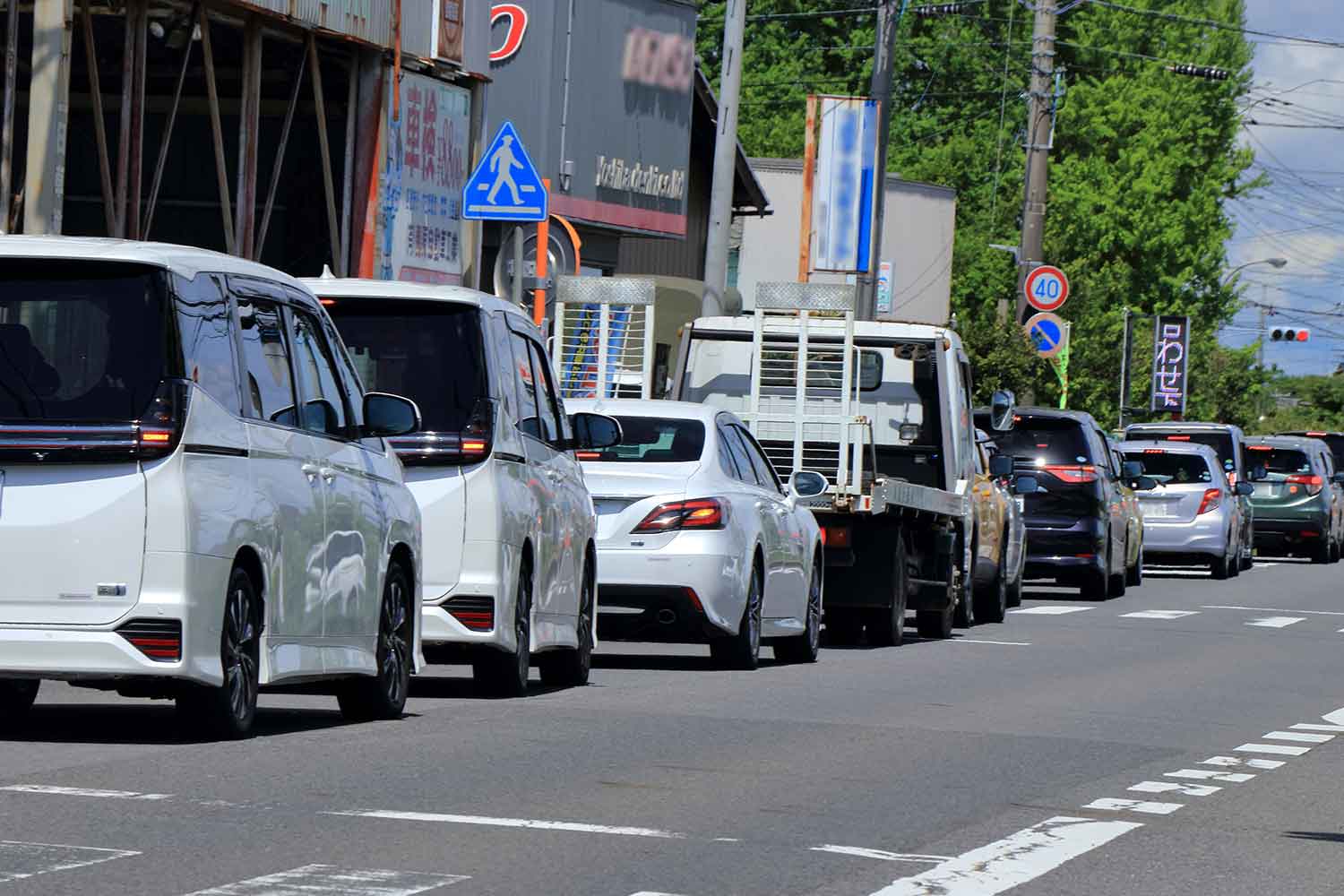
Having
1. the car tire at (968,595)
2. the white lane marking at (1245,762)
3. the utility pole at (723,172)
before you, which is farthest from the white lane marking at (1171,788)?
the utility pole at (723,172)

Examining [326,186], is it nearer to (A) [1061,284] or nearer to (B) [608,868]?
(B) [608,868]

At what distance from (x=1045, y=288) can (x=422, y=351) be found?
108 feet

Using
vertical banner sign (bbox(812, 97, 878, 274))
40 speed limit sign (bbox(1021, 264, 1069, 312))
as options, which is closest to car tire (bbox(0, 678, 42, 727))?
vertical banner sign (bbox(812, 97, 878, 274))

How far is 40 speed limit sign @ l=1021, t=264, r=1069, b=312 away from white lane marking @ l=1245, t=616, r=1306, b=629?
1863 cm

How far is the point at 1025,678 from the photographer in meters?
17.7

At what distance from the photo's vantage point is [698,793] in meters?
10.2

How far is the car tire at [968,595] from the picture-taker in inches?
920

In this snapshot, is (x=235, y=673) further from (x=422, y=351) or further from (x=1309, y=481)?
(x=1309, y=481)

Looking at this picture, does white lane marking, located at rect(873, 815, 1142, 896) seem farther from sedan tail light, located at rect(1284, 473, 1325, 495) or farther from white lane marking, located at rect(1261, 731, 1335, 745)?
sedan tail light, located at rect(1284, 473, 1325, 495)

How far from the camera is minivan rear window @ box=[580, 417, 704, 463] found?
1706 centimetres

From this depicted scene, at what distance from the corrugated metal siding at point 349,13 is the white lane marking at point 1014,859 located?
14.5 m

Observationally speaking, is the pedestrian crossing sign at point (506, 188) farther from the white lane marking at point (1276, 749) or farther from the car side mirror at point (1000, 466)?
the white lane marking at point (1276, 749)

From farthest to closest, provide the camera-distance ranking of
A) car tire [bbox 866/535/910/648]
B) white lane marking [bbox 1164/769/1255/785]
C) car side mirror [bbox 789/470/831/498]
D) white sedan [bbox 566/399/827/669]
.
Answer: car tire [bbox 866/535/910/648] < car side mirror [bbox 789/470/831/498] < white sedan [bbox 566/399/827/669] < white lane marking [bbox 1164/769/1255/785]

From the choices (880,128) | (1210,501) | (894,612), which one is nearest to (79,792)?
(894,612)
